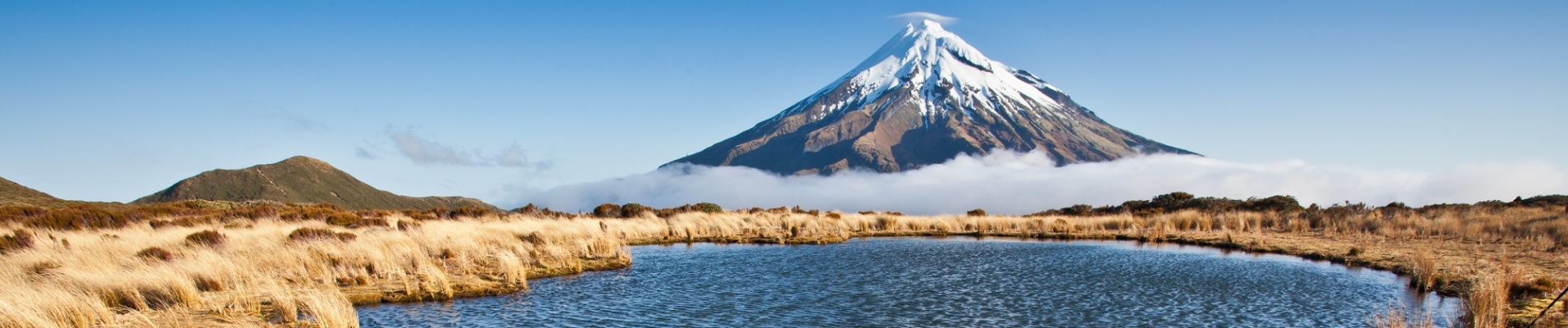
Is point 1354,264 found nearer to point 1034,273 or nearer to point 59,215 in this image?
point 1034,273

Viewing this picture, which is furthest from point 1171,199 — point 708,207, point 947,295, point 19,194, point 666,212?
point 19,194

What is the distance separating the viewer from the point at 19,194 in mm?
66000

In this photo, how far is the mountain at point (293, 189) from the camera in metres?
99.6

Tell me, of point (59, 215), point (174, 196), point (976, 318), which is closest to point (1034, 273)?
point (976, 318)

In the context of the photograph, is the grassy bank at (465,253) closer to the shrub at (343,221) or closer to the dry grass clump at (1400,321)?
the shrub at (343,221)

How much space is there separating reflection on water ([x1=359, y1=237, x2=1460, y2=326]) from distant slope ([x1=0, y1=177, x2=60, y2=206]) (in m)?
65.0

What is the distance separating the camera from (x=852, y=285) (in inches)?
742

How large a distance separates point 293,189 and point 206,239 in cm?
9751

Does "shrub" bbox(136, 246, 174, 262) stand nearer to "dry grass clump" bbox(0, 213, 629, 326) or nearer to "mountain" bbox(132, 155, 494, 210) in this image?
"dry grass clump" bbox(0, 213, 629, 326)

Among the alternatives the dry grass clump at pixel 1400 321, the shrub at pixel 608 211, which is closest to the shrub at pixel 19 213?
the shrub at pixel 608 211

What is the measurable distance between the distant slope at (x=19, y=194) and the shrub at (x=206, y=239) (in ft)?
176

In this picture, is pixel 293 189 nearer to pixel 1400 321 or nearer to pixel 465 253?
pixel 465 253

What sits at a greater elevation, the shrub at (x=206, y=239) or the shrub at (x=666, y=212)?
the shrub at (x=666, y=212)

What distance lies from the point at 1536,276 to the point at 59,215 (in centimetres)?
5136
